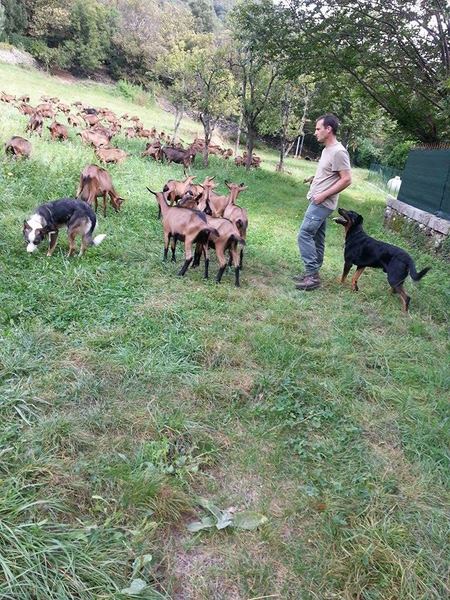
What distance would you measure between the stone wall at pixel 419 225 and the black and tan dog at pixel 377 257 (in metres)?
3.73

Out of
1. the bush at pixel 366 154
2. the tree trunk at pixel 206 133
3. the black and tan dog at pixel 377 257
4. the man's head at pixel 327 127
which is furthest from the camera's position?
the bush at pixel 366 154

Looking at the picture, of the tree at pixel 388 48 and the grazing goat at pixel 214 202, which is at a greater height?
the tree at pixel 388 48

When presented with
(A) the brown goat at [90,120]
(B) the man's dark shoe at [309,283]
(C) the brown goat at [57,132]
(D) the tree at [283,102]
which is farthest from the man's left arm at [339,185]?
(A) the brown goat at [90,120]

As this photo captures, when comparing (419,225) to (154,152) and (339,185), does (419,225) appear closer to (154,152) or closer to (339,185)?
(339,185)

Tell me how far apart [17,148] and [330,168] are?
720 centimetres

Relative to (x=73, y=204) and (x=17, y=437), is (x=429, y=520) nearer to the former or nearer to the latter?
(x=17, y=437)

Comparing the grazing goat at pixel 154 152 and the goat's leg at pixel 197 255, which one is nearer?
the goat's leg at pixel 197 255

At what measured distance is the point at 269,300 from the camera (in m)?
5.93

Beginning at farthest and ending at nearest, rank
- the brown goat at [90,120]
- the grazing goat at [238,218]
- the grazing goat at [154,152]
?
the brown goat at [90,120]
the grazing goat at [154,152]
the grazing goat at [238,218]

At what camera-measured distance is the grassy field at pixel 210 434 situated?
2.35 metres

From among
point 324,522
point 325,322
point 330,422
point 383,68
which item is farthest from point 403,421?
point 383,68

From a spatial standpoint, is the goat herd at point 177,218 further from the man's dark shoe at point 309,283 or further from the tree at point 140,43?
the tree at point 140,43

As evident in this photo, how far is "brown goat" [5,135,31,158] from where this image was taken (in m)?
10.0

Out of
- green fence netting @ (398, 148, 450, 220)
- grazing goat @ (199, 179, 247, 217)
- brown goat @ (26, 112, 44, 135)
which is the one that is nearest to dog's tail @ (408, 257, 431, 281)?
grazing goat @ (199, 179, 247, 217)
